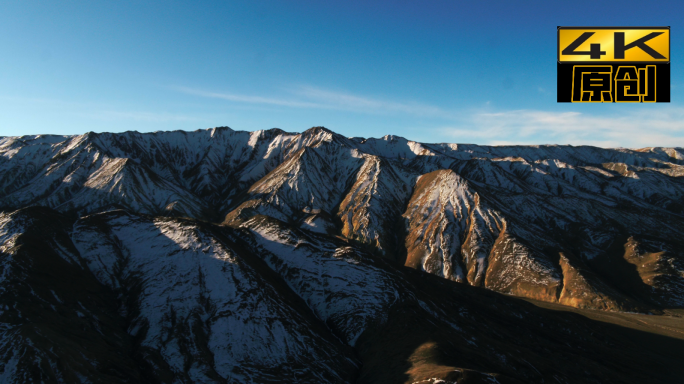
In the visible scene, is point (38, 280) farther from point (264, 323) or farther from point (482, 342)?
point (482, 342)

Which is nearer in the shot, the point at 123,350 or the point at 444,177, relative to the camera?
the point at 123,350

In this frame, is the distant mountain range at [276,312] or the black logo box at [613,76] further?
the distant mountain range at [276,312]

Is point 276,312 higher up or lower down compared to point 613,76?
lower down

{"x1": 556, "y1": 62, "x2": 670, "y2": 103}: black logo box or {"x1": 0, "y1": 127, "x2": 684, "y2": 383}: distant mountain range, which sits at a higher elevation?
{"x1": 556, "y1": 62, "x2": 670, "y2": 103}: black logo box

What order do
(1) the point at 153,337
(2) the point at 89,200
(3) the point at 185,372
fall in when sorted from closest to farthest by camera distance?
(3) the point at 185,372, (1) the point at 153,337, (2) the point at 89,200

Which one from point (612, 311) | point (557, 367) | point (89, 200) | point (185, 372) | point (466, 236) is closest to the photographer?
point (185, 372)

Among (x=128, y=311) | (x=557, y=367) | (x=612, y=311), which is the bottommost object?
(x=612, y=311)

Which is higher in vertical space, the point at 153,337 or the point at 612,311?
the point at 153,337

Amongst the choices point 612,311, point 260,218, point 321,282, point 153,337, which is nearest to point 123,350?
point 153,337

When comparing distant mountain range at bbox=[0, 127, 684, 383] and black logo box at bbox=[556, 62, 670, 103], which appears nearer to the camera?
black logo box at bbox=[556, 62, 670, 103]

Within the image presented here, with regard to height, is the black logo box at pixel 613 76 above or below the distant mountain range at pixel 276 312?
above

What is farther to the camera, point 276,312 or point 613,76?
point 276,312
